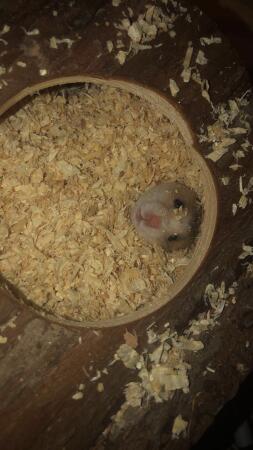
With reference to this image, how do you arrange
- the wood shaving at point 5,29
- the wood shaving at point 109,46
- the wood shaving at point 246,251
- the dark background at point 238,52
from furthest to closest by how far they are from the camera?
the dark background at point 238,52 < the wood shaving at point 246,251 < the wood shaving at point 109,46 < the wood shaving at point 5,29

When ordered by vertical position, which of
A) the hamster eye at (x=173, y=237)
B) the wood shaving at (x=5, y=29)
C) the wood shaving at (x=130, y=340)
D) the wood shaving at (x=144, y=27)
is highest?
the wood shaving at (x=5, y=29)

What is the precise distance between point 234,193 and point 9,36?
89 cm

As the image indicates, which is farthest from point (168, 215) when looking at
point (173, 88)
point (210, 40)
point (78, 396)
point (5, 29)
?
point (5, 29)

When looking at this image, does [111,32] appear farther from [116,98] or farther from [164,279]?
[164,279]

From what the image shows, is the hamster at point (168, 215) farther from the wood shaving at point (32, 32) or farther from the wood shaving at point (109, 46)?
the wood shaving at point (32, 32)

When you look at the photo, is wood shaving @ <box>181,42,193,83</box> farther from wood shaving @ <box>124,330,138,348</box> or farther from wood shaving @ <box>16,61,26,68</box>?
wood shaving @ <box>124,330,138,348</box>

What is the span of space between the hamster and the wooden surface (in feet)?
0.61

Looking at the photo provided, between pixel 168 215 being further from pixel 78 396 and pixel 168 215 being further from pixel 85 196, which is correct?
pixel 78 396

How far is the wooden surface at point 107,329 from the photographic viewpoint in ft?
3.98

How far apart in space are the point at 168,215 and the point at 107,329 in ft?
1.76

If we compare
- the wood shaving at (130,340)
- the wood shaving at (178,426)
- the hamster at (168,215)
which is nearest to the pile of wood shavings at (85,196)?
the hamster at (168,215)

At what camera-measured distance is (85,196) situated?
1.72 m

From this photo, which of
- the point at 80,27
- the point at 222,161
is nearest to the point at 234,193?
the point at 222,161

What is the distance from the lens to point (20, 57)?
3.94 ft
